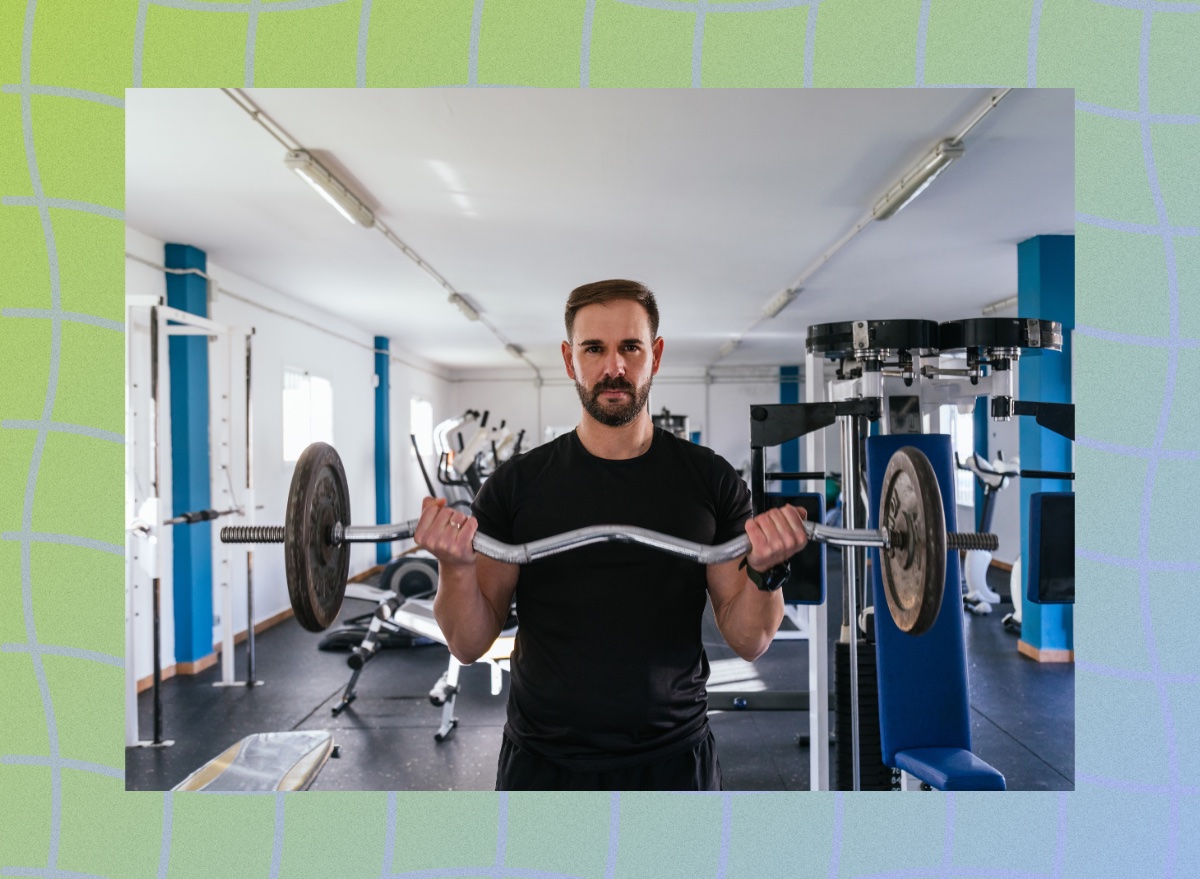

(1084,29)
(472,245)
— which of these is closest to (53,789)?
(1084,29)

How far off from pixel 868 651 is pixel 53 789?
158 centimetres

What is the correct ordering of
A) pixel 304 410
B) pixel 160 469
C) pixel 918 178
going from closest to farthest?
pixel 918 178
pixel 160 469
pixel 304 410

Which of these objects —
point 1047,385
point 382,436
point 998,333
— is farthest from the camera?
point 382,436

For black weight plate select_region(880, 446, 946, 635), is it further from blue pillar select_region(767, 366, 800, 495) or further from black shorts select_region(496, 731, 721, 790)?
blue pillar select_region(767, 366, 800, 495)

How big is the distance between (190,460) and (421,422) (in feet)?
11.0

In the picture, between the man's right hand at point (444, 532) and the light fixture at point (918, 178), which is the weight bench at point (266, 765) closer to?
the man's right hand at point (444, 532)

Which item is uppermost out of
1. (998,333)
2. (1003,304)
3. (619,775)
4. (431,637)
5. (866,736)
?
(1003,304)

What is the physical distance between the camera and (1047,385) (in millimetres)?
1378

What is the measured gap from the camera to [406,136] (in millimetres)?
2158

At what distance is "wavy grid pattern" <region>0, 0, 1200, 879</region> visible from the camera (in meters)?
1.15

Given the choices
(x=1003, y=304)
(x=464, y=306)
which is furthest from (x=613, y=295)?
(x=464, y=306)

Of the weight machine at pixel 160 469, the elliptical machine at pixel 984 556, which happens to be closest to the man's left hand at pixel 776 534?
the weight machine at pixel 160 469

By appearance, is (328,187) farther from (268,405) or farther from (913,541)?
(913,541)

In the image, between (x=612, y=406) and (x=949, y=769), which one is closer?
(x=612, y=406)
